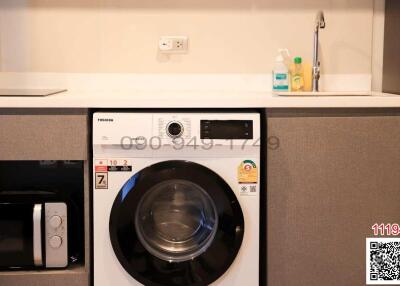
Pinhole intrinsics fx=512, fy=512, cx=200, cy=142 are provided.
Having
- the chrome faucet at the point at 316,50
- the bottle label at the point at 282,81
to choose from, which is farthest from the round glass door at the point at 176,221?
the chrome faucet at the point at 316,50

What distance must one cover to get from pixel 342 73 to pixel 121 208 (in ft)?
4.45

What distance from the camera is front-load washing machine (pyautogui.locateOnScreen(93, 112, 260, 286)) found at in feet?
6.11

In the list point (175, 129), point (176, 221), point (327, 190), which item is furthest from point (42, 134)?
point (327, 190)

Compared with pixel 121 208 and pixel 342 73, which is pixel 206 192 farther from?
pixel 342 73

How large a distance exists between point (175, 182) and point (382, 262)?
34.2 inches

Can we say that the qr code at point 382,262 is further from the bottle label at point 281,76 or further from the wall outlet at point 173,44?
the wall outlet at point 173,44

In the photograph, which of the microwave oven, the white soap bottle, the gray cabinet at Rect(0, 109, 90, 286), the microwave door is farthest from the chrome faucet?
the microwave door

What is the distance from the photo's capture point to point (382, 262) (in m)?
2.00

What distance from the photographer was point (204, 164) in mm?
1880

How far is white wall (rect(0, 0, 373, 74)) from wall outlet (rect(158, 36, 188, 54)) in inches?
1.2

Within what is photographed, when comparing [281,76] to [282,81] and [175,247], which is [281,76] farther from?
[175,247]

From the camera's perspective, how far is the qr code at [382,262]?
6.51 feet

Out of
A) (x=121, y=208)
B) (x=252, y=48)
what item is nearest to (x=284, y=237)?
(x=121, y=208)

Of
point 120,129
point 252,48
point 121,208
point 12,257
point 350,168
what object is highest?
point 252,48
